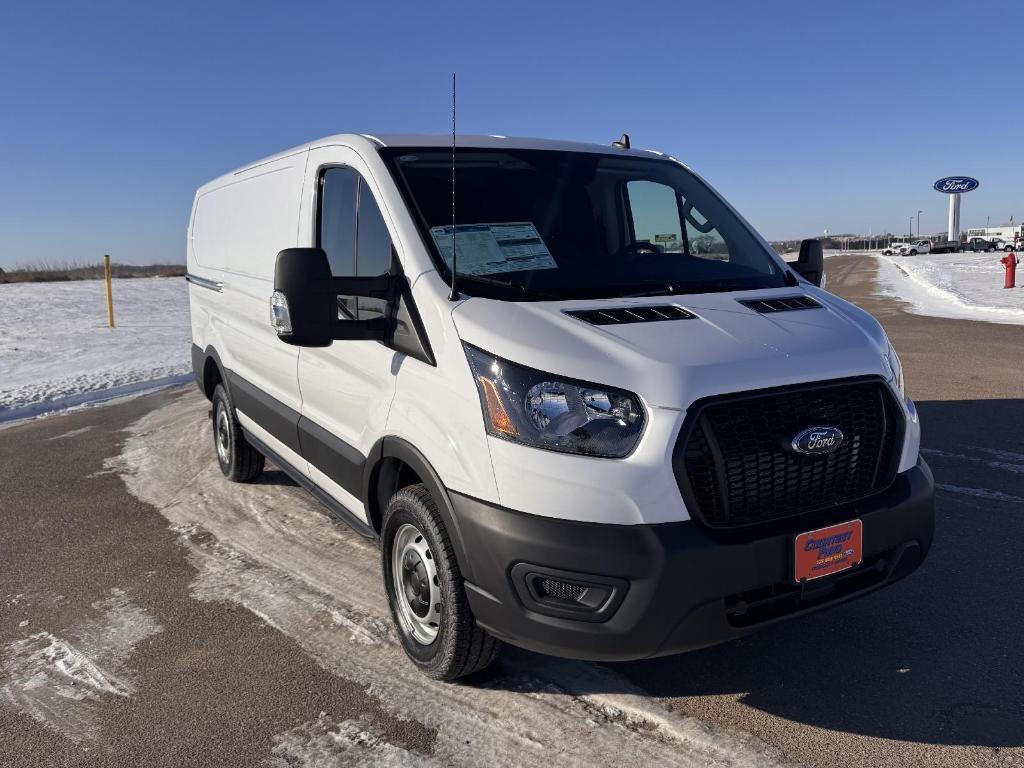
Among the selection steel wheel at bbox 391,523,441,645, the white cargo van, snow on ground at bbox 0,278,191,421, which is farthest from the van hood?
snow on ground at bbox 0,278,191,421

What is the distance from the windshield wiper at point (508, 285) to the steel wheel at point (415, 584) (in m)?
0.97

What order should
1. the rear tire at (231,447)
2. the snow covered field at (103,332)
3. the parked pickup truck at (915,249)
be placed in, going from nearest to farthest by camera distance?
the rear tire at (231,447) → the snow covered field at (103,332) → the parked pickup truck at (915,249)

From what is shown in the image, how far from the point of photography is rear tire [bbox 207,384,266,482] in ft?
19.6

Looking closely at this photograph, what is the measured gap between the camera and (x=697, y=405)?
2.63m


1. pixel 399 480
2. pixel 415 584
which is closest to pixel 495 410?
pixel 399 480

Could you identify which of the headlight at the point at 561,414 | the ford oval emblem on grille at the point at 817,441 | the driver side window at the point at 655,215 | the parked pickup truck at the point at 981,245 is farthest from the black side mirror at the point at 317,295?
the parked pickup truck at the point at 981,245

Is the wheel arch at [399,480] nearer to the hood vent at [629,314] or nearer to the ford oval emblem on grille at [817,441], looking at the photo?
the hood vent at [629,314]

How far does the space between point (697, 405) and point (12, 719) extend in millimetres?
2775

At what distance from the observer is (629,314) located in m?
3.03

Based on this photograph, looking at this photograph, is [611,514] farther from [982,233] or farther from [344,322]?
[982,233]

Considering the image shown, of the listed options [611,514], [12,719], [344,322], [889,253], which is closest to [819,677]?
[611,514]

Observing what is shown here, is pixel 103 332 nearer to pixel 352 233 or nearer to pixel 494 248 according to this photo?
pixel 352 233

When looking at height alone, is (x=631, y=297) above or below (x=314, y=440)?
above

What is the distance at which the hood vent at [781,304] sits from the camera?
327 centimetres
